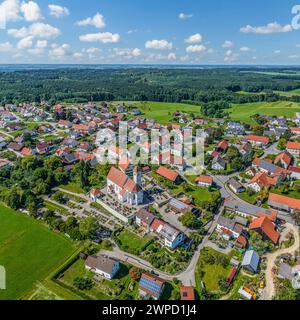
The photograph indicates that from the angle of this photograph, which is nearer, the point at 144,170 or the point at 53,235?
the point at 53,235

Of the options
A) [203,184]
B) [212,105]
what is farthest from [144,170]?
[212,105]

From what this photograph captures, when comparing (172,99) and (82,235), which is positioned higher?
(172,99)

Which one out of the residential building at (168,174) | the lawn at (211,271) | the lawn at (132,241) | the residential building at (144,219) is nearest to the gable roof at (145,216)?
the residential building at (144,219)

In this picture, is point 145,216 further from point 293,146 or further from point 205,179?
point 293,146

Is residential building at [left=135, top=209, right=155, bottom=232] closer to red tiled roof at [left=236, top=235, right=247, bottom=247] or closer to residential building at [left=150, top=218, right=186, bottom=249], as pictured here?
residential building at [left=150, top=218, right=186, bottom=249]

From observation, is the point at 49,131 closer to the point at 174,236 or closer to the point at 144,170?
the point at 144,170

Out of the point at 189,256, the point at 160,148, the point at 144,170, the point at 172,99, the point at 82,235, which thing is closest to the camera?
the point at 189,256
